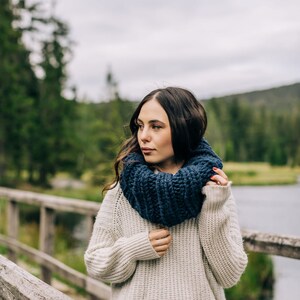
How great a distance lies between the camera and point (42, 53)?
28.5 m

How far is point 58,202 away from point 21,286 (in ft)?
8.73

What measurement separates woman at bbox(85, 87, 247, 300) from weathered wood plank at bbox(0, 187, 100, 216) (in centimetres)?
162

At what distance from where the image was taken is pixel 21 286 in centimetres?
147

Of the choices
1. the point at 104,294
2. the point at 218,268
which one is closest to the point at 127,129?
the point at 218,268

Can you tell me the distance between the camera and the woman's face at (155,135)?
1.79m

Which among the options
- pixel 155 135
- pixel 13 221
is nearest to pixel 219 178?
pixel 155 135

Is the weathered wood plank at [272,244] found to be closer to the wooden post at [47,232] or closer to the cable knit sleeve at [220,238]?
the cable knit sleeve at [220,238]

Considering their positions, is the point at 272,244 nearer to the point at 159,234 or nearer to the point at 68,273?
the point at 159,234

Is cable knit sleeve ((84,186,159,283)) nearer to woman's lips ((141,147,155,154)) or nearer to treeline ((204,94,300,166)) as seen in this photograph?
woman's lips ((141,147,155,154))

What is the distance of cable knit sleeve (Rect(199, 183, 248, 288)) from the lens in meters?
1.66

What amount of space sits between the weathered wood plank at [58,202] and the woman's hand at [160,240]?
5.70ft

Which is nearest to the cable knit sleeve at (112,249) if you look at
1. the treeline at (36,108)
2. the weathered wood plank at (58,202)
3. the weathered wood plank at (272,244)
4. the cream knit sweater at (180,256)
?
the cream knit sweater at (180,256)

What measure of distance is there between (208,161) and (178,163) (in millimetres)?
187

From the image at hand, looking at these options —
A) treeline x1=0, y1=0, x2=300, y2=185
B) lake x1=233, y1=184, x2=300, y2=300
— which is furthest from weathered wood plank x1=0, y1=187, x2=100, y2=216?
treeline x1=0, y1=0, x2=300, y2=185
